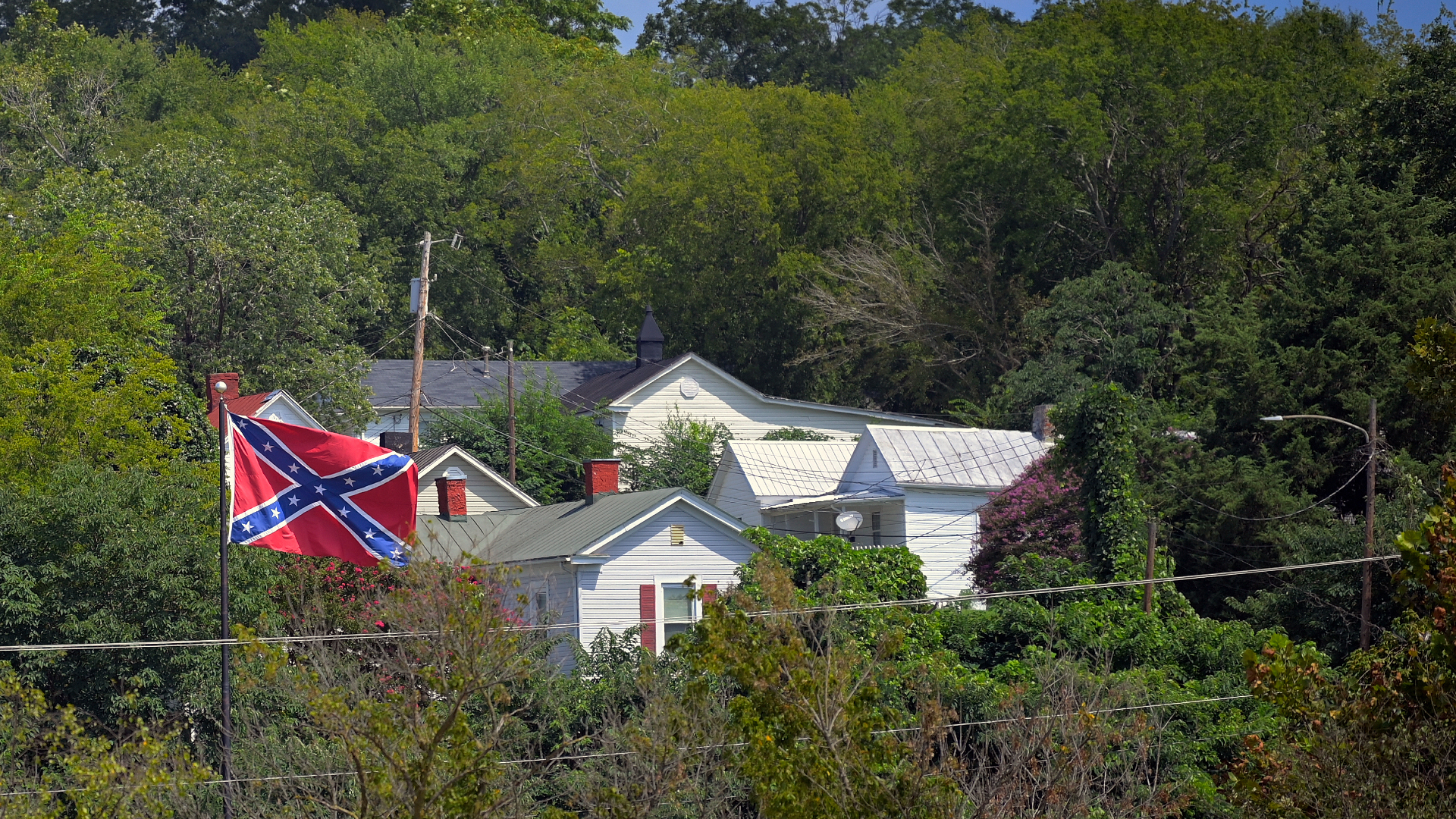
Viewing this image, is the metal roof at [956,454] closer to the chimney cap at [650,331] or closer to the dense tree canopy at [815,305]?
the dense tree canopy at [815,305]

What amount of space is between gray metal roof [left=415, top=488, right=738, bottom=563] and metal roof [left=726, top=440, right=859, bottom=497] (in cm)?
636

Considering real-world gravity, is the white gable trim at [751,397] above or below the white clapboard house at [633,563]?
above

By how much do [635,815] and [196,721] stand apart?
540 inches

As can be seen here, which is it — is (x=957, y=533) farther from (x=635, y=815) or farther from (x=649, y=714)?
(x=635, y=815)

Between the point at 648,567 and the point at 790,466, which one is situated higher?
the point at 790,466

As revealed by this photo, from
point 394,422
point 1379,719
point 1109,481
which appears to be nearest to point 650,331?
point 394,422

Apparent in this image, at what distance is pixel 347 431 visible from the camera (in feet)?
149

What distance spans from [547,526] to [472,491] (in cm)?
552

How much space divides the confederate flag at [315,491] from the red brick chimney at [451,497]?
51.5ft

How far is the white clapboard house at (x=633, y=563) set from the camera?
106ft

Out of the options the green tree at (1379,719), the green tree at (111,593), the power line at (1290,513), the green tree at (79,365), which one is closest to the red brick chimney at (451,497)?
the green tree at (79,365)

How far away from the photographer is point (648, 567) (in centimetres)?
3284

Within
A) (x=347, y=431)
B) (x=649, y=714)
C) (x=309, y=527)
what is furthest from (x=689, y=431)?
(x=649, y=714)

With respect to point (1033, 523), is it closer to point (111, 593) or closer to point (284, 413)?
point (284, 413)
